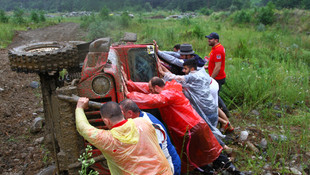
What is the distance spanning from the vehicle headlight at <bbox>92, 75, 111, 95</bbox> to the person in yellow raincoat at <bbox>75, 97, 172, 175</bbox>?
1.90 feet

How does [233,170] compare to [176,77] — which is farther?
[176,77]

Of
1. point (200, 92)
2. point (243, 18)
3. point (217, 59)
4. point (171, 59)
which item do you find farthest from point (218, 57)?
point (243, 18)

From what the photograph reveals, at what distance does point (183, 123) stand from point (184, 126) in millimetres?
41

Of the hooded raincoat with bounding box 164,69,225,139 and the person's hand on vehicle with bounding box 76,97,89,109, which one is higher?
the person's hand on vehicle with bounding box 76,97,89,109

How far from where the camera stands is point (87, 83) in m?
2.87

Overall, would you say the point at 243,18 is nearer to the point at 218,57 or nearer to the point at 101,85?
the point at 218,57

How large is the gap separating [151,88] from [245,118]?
2666mm

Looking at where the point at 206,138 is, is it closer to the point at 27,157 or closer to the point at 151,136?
the point at 151,136

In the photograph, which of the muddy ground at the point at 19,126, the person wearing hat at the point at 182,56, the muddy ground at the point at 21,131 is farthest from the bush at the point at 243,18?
the person wearing hat at the point at 182,56

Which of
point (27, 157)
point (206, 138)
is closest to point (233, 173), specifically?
point (206, 138)

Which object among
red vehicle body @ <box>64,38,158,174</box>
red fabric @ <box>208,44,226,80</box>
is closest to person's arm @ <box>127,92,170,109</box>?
red vehicle body @ <box>64,38,158,174</box>

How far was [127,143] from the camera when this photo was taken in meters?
2.21

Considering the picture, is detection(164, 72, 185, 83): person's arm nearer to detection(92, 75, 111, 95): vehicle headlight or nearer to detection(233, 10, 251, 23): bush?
detection(92, 75, 111, 95): vehicle headlight

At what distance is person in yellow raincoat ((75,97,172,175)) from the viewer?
2205 millimetres
